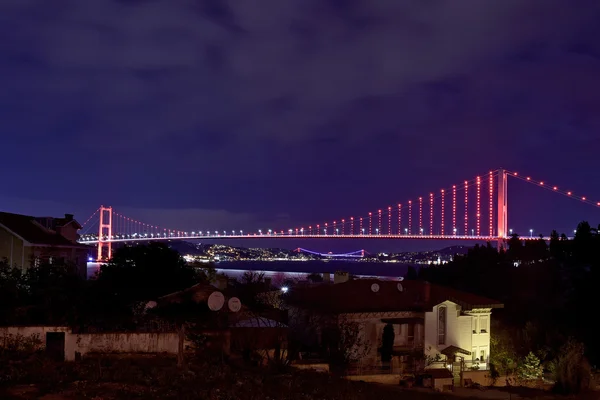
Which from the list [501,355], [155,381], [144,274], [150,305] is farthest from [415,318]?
[155,381]

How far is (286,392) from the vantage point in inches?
521

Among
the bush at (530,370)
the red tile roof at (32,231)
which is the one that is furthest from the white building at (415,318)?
the red tile roof at (32,231)

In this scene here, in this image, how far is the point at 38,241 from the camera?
89.8ft

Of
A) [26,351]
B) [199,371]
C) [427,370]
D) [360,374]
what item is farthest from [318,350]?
[26,351]

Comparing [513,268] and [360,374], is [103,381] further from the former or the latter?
[513,268]

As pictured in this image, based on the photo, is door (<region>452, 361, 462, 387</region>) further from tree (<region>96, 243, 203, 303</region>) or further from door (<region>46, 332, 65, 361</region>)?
door (<region>46, 332, 65, 361</region>)

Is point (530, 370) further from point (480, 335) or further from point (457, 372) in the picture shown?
point (457, 372)

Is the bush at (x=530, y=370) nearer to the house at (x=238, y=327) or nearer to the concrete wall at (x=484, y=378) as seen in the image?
the concrete wall at (x=484, y=378)

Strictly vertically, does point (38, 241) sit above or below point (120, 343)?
above

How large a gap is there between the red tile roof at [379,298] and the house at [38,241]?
9.75 meters

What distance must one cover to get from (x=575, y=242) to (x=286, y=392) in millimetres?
38167

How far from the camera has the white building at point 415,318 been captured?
22.3m

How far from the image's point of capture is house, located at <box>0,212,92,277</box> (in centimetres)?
2672

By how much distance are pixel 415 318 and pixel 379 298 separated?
4.70ft
